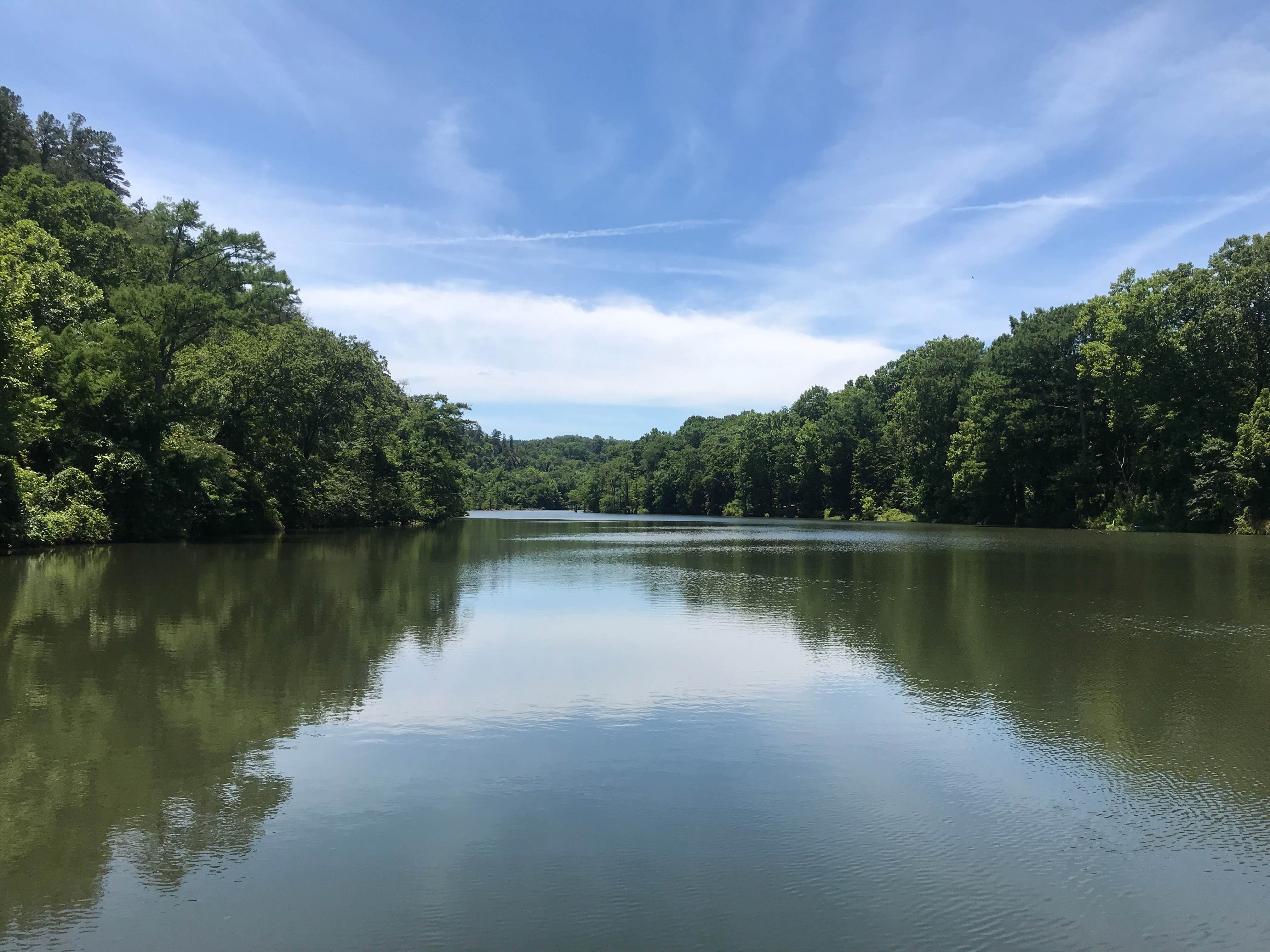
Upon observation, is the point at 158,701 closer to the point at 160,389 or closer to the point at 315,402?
the point at 160,389

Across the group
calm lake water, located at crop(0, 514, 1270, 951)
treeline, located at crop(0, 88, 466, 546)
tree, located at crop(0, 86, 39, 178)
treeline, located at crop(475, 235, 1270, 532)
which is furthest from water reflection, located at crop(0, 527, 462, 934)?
tree, located at crop(0, 86, 39, 178)

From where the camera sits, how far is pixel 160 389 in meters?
34.1

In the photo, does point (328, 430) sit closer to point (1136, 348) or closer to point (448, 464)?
point (448, 464)

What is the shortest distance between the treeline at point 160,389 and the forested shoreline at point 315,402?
106mm

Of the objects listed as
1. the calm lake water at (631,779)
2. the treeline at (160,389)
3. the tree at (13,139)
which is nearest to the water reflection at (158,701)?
the calm lake water at (631,779)

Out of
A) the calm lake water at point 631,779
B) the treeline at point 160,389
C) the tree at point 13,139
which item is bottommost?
the calm lake water at point 631,779

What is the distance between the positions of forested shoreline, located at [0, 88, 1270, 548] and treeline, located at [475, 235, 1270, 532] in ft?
0.52

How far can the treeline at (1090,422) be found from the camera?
46.0m

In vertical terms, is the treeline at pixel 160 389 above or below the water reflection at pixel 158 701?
above

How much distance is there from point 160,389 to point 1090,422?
58.7 meters

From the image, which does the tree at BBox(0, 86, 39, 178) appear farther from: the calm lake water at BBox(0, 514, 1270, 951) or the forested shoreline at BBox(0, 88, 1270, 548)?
the calm lake water at BBox(0, 514, 1270, 951)

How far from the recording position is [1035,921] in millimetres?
4191

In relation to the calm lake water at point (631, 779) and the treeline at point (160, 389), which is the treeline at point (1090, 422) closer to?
the calm lake water at point (631, 779)

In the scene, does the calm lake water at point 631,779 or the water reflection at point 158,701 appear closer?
the calm lake water at point 631,779
